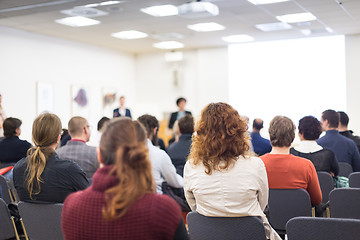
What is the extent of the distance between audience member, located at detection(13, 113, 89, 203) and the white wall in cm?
659

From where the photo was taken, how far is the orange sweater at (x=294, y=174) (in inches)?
123

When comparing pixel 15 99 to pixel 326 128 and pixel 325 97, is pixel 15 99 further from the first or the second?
pixel 325 97

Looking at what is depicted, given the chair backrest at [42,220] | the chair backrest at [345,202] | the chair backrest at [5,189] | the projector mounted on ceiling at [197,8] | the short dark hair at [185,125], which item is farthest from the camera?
the projector mounted on ceiling at [197,8]

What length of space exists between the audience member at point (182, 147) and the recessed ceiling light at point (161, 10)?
3349 millimetres

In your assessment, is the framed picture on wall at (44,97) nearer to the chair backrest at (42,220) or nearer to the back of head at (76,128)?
the back of head at (76,128)

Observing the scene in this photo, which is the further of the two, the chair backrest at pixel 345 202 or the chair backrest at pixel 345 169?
the chair backrest at pixel 345 169

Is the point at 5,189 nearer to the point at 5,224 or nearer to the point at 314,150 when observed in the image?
the point at 5,224

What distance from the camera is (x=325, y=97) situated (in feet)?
36.1

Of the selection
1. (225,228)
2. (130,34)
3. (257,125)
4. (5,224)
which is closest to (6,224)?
(5,224)

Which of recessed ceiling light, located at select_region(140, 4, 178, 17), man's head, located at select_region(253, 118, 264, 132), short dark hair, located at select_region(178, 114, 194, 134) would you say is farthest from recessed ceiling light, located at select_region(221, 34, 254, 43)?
short dark hair, located at select_region(178, 114, 194, 134)

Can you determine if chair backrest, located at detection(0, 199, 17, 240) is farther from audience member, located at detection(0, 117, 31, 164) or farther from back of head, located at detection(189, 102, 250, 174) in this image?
audience member, located at detection(0, 117, 31, 164)

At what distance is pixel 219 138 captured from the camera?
2441 mm

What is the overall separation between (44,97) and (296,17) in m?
5.77

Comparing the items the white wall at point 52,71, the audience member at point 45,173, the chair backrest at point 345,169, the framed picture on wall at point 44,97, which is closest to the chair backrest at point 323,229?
the audience member at point 45,173
